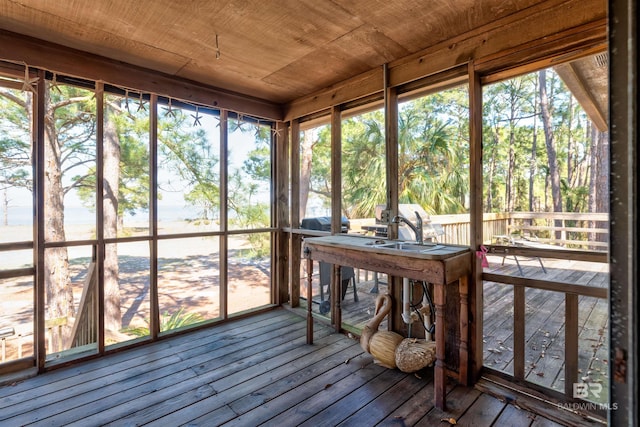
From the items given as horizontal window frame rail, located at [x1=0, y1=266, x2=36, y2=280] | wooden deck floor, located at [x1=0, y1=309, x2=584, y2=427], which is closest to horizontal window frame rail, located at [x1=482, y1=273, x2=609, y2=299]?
wooden deck floor, located at [x1=0, y1=309, x2=584, y2=427]

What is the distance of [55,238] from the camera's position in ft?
9.05

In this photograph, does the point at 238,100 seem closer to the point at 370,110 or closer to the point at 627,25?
the point at 370,110

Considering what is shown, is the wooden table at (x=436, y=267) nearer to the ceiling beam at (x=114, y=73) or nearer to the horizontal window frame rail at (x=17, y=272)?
the ceiling beam at (x=114, y=73)

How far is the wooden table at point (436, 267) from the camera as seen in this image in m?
1.95

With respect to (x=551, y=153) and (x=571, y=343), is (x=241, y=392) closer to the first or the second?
(x=571, y=343)

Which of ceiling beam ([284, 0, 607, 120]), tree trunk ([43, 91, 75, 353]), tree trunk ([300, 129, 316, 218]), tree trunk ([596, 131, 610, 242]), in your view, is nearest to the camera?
ceiling beam ([284, 0, 607, 120])

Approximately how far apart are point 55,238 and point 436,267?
3.27m

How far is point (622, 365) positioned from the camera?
659 mm

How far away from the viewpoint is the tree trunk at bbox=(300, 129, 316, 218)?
12.1 ft

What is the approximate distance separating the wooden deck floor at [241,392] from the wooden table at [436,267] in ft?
0.76

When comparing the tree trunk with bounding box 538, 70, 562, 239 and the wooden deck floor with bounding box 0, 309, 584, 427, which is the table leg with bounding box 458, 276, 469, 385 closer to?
the wooden deck floor with bounding box 0, 309, 584, 427

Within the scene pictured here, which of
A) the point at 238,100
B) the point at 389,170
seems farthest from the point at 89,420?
the point at 238,100

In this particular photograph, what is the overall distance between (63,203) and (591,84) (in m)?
4.47

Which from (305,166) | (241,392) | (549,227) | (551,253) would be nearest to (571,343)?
(551,253)
